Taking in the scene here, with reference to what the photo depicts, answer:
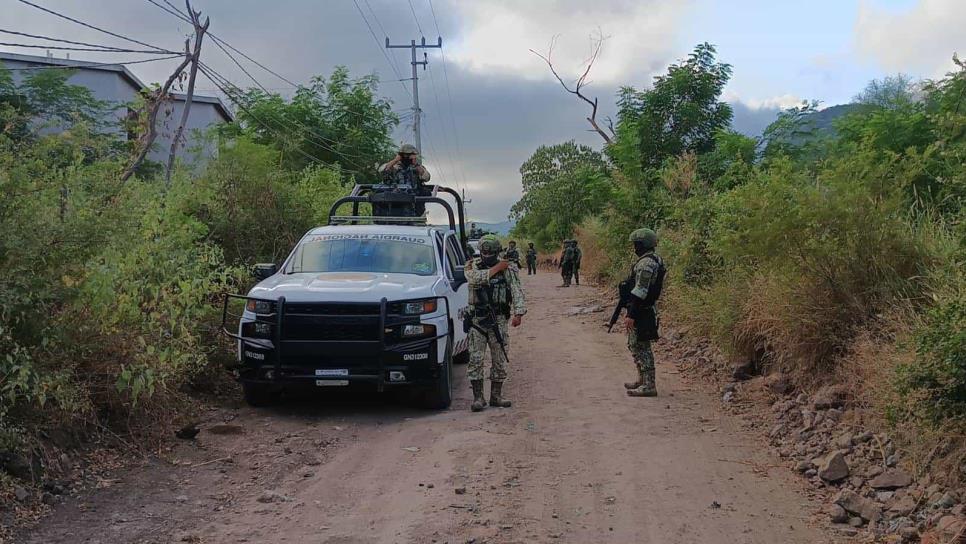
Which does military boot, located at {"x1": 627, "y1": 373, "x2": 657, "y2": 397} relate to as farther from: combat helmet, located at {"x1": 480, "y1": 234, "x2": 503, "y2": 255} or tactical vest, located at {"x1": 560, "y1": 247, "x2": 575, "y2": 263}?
tactical vest, located at {"x1": 560, "y1": 247, "x2": 575, "y2": 263}

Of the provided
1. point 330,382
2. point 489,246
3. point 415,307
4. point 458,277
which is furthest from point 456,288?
point 330,382

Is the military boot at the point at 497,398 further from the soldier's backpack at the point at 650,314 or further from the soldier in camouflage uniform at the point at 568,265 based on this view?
the soldier in camouflage uniform at the point at 568,265

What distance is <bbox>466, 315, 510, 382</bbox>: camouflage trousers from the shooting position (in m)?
8.67

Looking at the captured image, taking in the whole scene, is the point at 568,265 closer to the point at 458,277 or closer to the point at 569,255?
the point at 569,255

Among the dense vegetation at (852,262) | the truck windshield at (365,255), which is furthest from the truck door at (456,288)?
the dense vegetation at (852,262)

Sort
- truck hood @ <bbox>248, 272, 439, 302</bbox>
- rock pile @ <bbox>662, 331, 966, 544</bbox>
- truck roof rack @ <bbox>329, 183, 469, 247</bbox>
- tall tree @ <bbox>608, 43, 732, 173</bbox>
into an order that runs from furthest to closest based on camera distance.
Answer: tall tree @ <bbox>608, 43, 732, 173</bbox> → truck roof rack @ <bbox>329, 183, 469, 247</bbox> → truck hood @ <bbox>248, 272, 439, 302</bbox> → rock pile @ <bbox>662, 331, 966, 544</bbox>

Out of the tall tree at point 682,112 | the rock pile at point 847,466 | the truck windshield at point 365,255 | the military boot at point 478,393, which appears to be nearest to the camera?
the rock pile at point 847,466

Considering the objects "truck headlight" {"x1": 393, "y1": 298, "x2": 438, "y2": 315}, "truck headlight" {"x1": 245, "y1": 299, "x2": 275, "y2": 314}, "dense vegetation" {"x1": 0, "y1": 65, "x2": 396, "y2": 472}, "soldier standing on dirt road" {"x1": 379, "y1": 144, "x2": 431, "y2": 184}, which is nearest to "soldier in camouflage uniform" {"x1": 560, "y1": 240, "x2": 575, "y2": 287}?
"soldier standing on dirt road" {"x1": 379, "y1": 144, "x2": 431, "y2": 184}

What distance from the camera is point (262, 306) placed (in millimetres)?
8148

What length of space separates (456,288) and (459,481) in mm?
3551

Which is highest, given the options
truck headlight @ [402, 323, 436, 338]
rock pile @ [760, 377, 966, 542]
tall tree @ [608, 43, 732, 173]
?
tall tree @ [608, 43, 732, 173]

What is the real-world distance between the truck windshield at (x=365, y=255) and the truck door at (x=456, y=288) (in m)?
0.25

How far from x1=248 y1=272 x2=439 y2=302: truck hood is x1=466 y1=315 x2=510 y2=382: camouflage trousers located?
74 centimetres

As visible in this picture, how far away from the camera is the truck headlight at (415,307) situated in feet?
26.8
